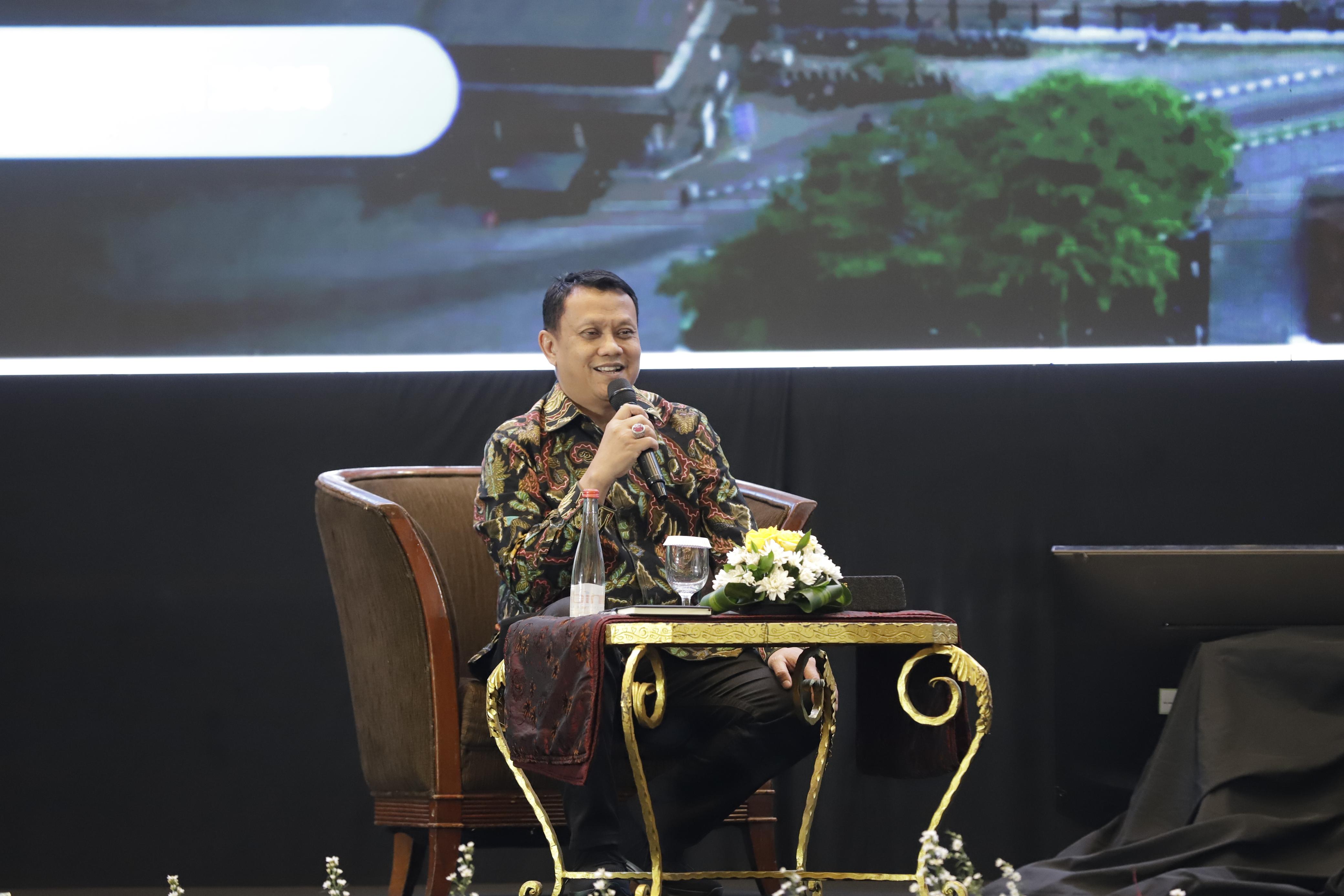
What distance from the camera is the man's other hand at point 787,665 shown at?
226 centimetres

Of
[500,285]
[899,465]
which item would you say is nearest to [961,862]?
[899,465]

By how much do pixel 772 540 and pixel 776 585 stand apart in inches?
3.5

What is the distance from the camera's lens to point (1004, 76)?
3.57 meters

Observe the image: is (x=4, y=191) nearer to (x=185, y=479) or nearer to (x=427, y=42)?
(x=185, y=479)

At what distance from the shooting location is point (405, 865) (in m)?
2.70

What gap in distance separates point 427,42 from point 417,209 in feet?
1.46

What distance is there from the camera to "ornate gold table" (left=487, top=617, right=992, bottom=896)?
1947mm

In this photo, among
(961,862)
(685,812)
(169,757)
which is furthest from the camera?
(169,757)

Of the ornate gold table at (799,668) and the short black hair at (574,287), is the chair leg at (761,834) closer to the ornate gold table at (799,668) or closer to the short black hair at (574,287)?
the ornate gold table at (799,668)

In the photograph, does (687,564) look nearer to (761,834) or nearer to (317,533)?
(761,834)

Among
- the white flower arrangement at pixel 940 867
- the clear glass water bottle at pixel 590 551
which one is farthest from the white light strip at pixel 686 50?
the white flower arrangement at pixel 940 867

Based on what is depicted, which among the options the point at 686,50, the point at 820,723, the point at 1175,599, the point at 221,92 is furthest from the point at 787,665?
the point at 221,92

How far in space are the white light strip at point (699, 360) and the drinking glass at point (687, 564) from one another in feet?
4.65

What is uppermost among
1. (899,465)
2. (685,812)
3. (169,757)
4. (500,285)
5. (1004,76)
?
(1004,76)
